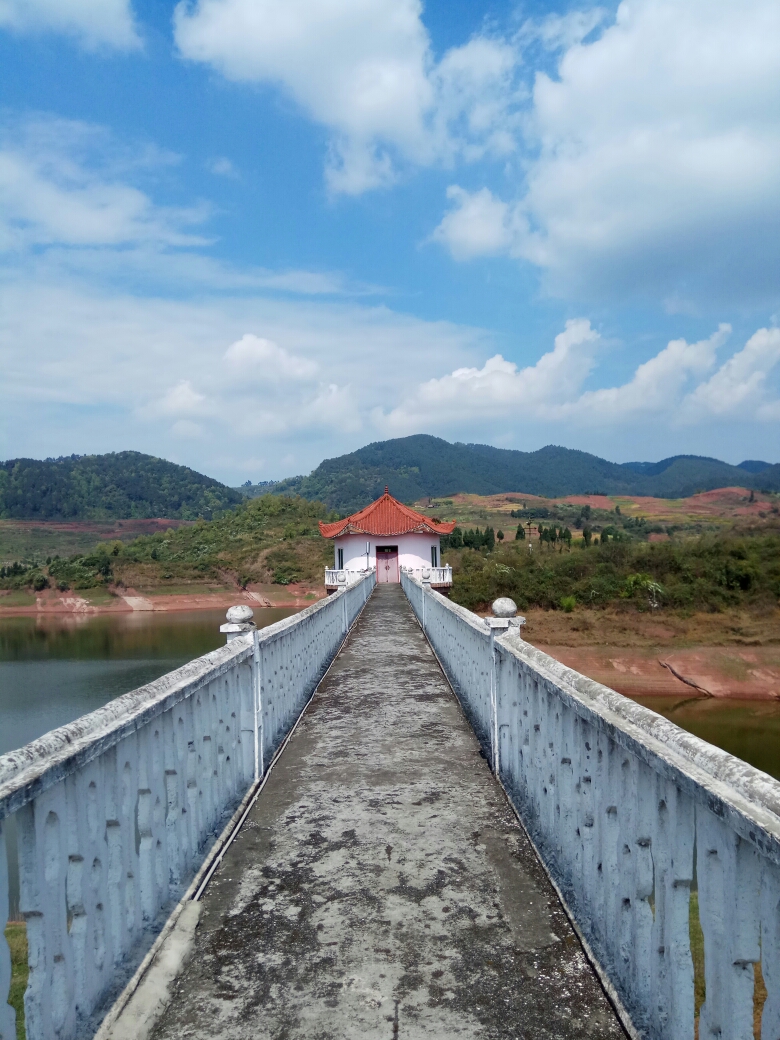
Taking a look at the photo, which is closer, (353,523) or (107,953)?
(107,953)

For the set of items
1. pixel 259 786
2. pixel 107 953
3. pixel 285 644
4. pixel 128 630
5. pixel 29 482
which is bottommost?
pixel 128 630

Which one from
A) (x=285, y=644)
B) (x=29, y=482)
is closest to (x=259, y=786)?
(x=285, y=644)

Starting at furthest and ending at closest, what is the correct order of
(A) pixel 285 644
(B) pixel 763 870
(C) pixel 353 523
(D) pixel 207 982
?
(C) pixel 353 523
(A) pixel 285 644
(D) pixel 207 982
(B) pixel 763 870

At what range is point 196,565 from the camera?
193 feet

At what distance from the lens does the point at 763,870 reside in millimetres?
1576

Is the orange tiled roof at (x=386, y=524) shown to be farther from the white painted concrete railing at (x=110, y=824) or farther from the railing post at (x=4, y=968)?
the railing post at (x=4, y=968)

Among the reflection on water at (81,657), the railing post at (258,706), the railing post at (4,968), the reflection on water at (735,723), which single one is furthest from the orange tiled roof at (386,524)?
the railing post at (4,968)

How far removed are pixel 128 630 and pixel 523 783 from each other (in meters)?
44.1

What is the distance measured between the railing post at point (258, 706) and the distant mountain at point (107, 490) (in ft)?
408

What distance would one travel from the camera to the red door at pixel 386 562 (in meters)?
31.5

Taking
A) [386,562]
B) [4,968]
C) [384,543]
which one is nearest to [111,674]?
[386,562]

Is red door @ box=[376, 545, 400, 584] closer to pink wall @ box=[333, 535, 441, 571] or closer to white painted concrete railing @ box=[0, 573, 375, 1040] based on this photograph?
pink wall @ box=[333, 535, 441, 571]

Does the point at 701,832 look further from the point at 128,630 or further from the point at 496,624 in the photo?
the point at 128,630

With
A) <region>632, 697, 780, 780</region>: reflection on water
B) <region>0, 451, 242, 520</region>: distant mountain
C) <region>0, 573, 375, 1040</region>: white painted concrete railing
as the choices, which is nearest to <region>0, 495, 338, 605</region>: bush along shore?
<region>632, 697, 780, 780</region>: reflection on water
